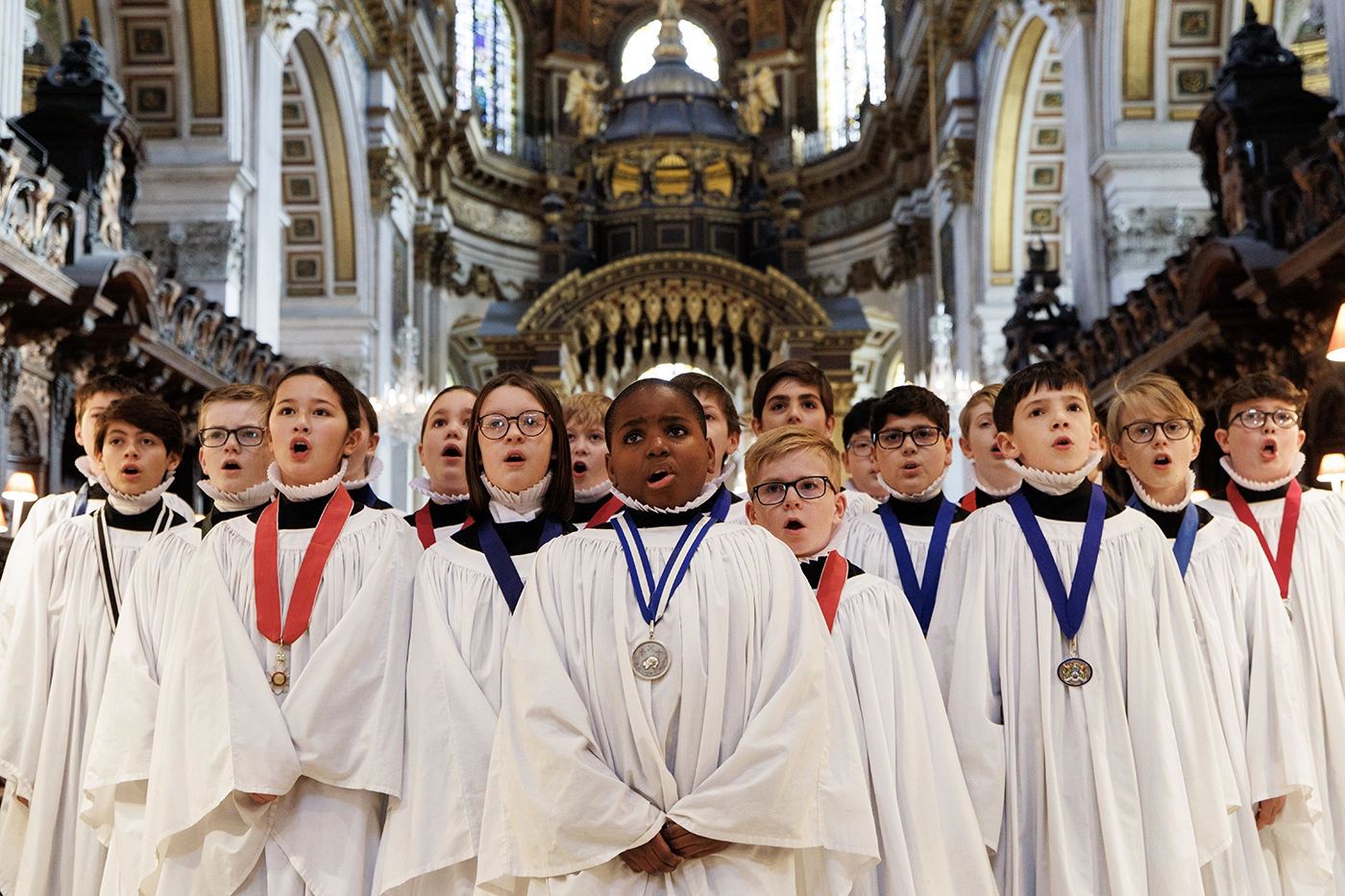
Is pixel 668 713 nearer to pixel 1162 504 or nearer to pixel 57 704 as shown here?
pixel 1162 504

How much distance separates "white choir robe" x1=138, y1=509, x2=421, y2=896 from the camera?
3.12 m

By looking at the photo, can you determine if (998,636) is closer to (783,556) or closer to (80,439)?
(783,556)

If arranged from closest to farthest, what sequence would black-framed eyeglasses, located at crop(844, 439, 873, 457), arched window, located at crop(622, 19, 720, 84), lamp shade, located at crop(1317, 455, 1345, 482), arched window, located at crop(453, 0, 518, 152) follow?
black-framed eyeglasses, located at crop(844, 439, 873, 457)
lamp shade, located at crop(1317, 455, 1345, 482)
arched window, located at crop(453, 0, 518, 152)
arched window, located at crop(622, 19, 720, 84)

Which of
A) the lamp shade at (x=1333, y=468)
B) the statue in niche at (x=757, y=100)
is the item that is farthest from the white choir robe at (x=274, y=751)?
the statue in niche at (x=757, y=100)

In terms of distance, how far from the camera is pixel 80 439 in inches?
179

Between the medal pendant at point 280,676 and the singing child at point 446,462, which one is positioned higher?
the singing child at point 446,462

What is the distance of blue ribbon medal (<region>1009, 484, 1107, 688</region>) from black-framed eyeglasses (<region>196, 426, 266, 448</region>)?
7.28 feet

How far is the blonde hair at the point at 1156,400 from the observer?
3.75 metres

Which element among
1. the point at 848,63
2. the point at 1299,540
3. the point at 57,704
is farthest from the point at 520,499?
the point at 848,63

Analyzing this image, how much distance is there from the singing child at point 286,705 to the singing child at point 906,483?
4.70 ft

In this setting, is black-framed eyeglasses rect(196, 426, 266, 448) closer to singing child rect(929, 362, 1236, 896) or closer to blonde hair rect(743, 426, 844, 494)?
blonde hair rect(743, 426, 844, 494)

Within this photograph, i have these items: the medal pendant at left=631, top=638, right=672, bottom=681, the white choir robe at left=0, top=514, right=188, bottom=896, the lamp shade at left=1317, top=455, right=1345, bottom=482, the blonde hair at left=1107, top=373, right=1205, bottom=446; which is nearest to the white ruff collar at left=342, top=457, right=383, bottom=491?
the white choir robe at left=0, top=514, right=188, bottom=896

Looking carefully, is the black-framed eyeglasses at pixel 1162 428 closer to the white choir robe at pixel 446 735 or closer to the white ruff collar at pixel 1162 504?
the white ruff collar at pixel 1162 504

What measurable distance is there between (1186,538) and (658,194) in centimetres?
2104
